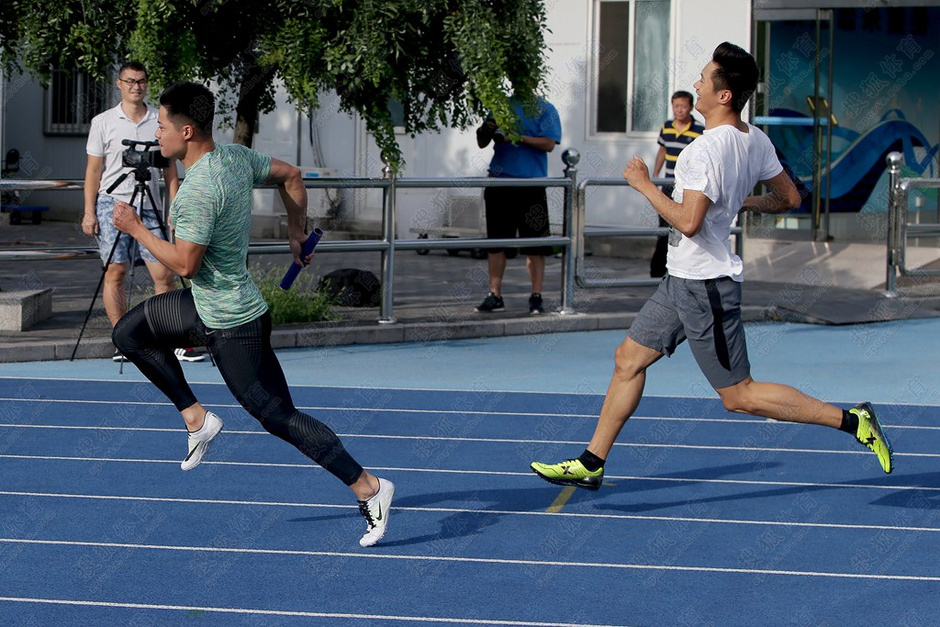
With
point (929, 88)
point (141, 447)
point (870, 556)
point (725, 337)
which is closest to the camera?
point (870, 556)

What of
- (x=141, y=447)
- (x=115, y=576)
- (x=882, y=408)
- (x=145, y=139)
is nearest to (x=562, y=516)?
(x=115, y=576)

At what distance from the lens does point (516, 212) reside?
42.2ft

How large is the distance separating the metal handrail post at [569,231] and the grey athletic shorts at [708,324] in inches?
247

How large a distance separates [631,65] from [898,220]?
5.51m

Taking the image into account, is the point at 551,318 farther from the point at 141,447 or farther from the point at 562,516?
the point at 562,516

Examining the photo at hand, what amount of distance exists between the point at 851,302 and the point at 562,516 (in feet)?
28.1

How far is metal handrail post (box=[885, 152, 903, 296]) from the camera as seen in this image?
14141 mm

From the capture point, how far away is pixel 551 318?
12.6 meters

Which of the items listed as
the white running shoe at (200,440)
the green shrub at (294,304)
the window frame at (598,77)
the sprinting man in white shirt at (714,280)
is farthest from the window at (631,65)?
the white running shoe at (200,440)

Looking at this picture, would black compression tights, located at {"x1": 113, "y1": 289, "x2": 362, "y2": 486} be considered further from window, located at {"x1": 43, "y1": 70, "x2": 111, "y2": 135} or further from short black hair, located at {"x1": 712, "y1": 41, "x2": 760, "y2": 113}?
window, located at {"x1": 43, "y1": 70, "x2": 111, "y2": 135}

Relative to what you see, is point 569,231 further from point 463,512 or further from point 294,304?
point 463,512

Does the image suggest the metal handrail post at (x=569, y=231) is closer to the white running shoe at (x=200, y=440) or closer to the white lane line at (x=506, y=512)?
the white lane line at (x=506, y=512)

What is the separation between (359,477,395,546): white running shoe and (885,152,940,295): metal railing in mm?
9407

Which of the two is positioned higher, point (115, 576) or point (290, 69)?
point (290, 69)
